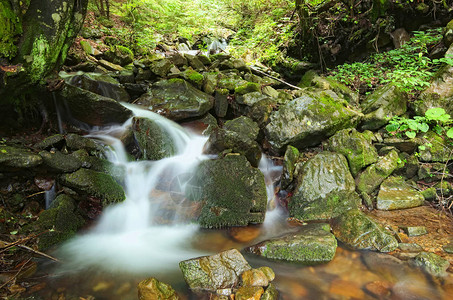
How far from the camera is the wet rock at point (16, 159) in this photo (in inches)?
143

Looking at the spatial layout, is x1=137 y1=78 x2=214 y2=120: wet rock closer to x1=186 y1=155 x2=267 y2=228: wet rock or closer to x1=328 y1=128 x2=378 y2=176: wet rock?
x1=186 y1=155 x2=267 y2=228: wet rock

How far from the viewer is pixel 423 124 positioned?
5027mm

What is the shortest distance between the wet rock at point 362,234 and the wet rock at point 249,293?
6.19ft

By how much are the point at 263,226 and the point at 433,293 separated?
7.73 feet

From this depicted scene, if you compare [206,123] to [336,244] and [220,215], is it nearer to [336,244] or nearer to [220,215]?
[220,215]

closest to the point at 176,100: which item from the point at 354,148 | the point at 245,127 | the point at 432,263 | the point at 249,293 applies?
the point at 245,127

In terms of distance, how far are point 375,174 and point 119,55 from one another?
342 inches

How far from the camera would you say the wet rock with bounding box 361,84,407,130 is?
5.52 metres

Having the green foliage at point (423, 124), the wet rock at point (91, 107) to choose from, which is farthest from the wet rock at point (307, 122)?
the wet rock at point (91, 107)

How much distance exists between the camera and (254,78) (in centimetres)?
800

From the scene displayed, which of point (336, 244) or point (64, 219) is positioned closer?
point (336, 244)

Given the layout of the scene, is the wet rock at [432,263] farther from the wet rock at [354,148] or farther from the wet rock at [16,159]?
the wet rock at [16,159]

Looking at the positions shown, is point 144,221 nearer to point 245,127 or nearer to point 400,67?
point 245,127

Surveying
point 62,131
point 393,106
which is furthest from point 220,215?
point 393,106
